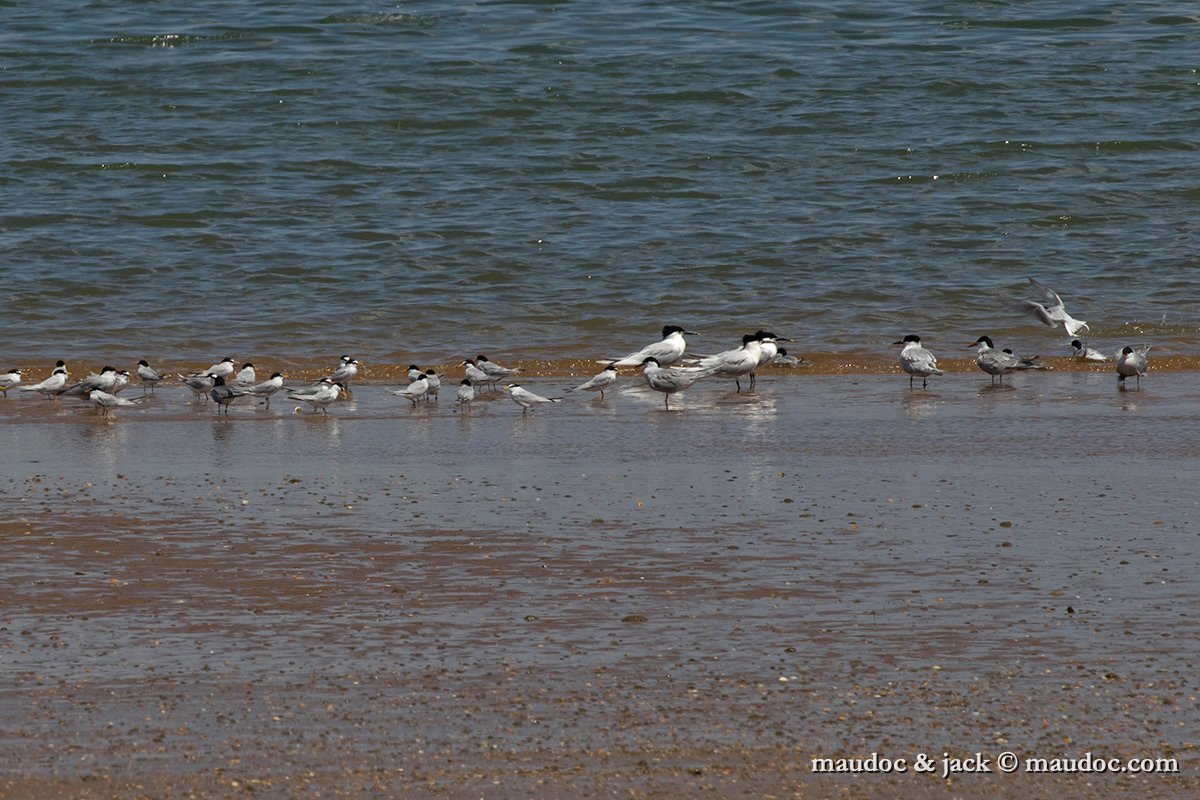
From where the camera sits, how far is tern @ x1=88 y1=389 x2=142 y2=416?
13055mm

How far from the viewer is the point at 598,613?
21.9 feet

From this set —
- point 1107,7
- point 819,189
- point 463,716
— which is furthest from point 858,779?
point 1107,7

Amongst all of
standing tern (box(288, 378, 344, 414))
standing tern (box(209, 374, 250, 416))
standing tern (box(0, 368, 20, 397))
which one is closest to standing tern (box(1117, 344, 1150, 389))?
standing tern (box(288, 378, 344, 414))

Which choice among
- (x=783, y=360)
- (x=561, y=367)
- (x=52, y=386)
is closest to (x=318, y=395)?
(x=52, y=386)

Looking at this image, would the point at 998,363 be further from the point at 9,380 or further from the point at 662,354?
the point at 9,380

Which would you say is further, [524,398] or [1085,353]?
[1085,353]

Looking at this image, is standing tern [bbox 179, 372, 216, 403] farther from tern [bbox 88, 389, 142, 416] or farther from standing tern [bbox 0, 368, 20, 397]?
standing tern [bbox 0, 368, 20, 397]

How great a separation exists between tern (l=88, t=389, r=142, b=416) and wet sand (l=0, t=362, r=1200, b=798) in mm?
1772

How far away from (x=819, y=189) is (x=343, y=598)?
58.1 feet

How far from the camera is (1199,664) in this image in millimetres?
5867

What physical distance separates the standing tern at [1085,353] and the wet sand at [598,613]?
4.36 meters

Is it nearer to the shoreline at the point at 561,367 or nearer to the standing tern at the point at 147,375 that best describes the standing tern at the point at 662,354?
the shoreline at the point at 561,367

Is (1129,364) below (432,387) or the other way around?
the other way around

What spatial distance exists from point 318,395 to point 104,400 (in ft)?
5.21
